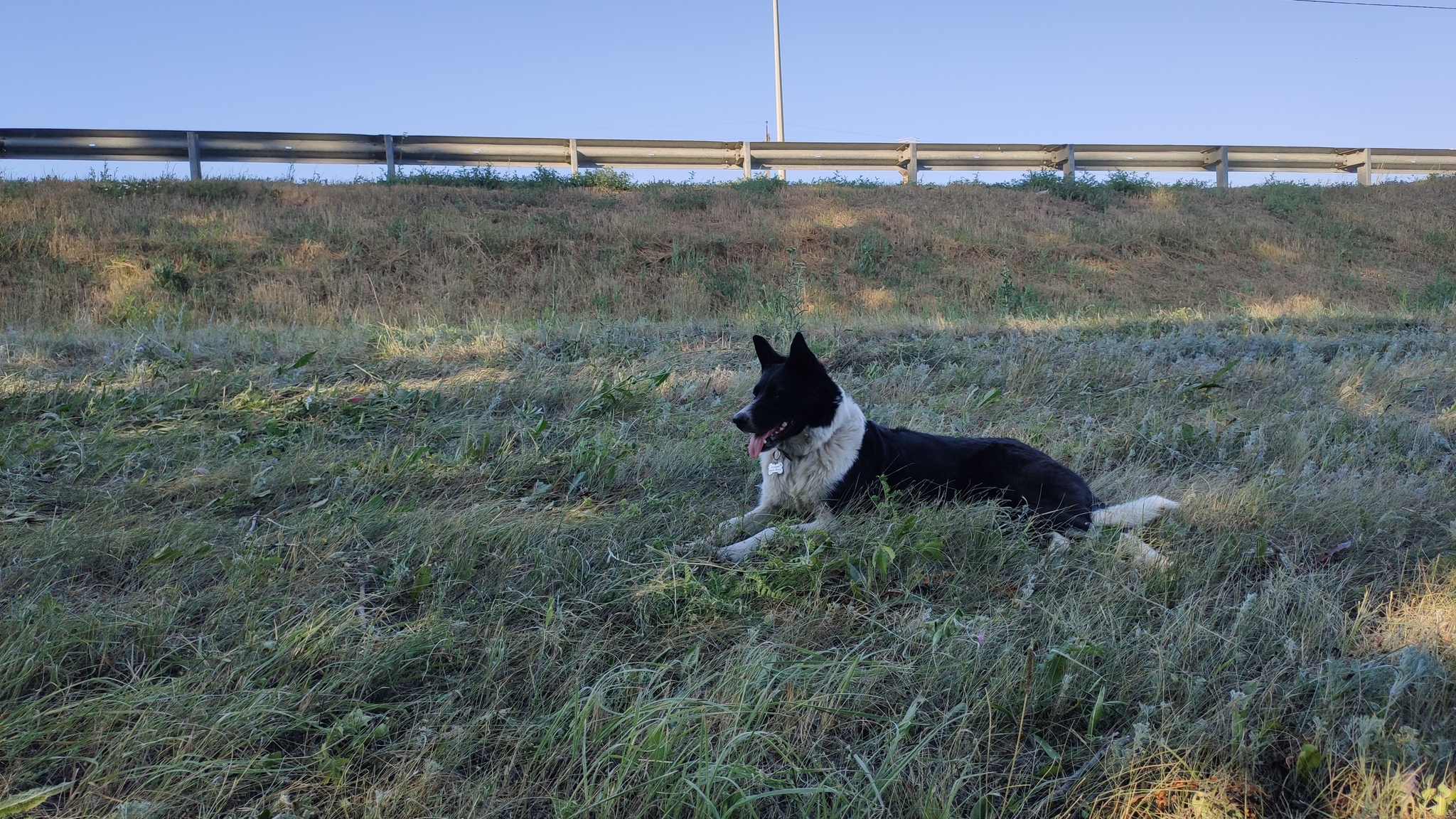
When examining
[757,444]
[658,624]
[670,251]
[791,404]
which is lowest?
[658,624]

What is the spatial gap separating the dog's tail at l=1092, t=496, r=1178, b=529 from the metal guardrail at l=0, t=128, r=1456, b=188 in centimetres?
1495

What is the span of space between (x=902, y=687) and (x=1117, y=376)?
4.92 metres

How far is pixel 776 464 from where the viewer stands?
4.03 metres

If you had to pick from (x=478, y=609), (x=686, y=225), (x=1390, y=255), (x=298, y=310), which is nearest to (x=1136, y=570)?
(x=478, y=609)

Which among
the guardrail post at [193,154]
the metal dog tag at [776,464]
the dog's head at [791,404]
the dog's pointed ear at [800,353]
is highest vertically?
the guardrail post at [193,154]

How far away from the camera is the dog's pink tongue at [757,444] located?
13.1 feet

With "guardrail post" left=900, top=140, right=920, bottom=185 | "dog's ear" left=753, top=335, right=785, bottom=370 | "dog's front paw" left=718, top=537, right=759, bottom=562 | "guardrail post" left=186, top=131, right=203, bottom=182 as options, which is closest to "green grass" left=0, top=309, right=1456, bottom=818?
"dog's front paw" left=718, top=537, right=759, bottom=562

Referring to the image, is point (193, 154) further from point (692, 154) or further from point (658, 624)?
point (658, 624)

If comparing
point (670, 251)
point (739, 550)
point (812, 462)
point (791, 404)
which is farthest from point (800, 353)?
point (670, 251)

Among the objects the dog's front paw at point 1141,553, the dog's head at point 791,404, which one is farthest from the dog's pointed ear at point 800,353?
the dog's front paw at point 1141,553

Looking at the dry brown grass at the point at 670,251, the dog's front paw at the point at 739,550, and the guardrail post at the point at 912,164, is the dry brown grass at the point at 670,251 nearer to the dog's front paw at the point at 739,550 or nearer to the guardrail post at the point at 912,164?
the guardrail post at the point at 912,164

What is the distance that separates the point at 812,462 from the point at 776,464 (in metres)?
0.17

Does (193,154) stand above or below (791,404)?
above

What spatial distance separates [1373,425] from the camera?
16.4ft
